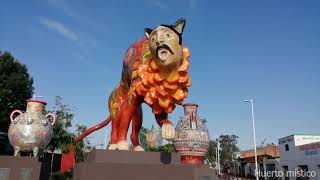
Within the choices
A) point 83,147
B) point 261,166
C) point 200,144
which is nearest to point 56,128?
point 83,147

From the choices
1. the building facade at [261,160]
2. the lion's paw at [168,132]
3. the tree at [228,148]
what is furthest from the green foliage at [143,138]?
the tree at [228,148]

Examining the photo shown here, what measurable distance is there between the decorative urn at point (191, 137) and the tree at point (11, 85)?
13.4 metres

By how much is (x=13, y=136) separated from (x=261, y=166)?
2652 centimetres

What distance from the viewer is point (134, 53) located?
5.65 metres

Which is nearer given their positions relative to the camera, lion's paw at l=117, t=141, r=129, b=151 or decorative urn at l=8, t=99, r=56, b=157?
lion's paw at l=117, t=141, r=129, b=151

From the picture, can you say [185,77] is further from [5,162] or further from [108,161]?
[5,162]

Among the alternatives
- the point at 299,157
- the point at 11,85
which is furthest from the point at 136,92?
the point at 299,157

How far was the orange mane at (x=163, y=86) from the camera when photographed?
4844mm

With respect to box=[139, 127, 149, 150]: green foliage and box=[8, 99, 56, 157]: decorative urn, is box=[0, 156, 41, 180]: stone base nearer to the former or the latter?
box=[8, 99, 56, 157]: decorative urn

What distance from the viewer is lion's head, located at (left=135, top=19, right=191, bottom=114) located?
15.4 ft

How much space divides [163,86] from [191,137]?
2.85 meters

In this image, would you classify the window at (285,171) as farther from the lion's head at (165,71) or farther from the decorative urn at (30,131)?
the lion's head at (165,71)

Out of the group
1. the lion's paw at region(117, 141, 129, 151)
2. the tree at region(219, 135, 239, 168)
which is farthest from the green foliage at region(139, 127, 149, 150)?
the tree at region(219, 135, 239, 168)

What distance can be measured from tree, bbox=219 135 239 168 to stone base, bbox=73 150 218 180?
32400 millimetres
